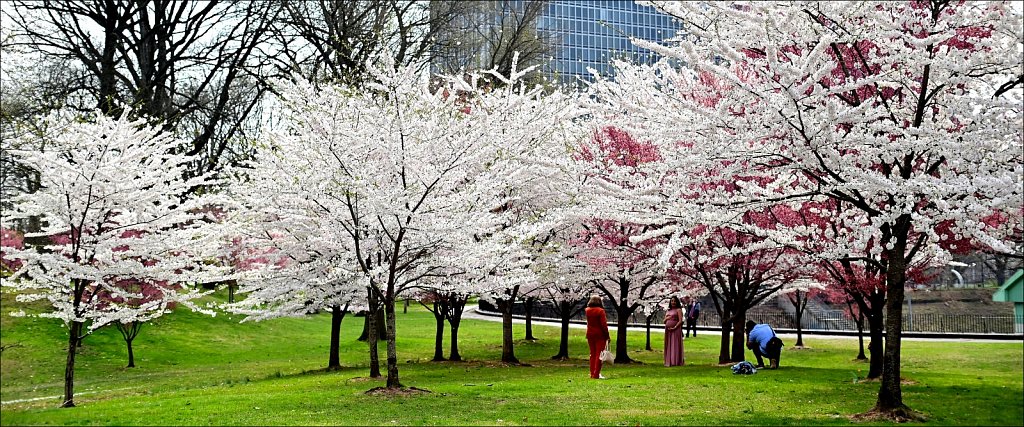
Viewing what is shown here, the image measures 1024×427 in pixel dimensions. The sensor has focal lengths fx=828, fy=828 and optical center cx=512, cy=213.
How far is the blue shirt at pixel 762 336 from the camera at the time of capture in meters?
15.9

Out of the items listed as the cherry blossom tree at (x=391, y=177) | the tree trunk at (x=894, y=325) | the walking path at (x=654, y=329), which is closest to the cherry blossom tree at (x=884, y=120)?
the tree trunk at (x=894, y=325)

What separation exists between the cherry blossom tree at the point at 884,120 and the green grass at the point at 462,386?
183cm

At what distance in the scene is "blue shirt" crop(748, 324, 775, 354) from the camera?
52.1 feet

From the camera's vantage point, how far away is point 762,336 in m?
16.1

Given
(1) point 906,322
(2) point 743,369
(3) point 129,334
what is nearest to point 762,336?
(2) point 743,369

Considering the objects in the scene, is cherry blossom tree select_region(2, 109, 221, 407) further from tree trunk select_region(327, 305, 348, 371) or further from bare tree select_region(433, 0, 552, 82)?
bare tree select_region(433, 0, 552, 82)

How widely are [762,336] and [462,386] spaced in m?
6.48

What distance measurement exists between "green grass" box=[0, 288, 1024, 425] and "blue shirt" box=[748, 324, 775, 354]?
28.1 inches

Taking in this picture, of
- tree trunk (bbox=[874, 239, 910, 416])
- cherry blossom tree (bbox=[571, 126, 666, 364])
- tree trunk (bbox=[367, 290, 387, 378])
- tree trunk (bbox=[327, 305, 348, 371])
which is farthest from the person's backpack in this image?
tree trunk (bbox=[327, 305, 348, 371])

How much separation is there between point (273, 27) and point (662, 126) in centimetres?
1879

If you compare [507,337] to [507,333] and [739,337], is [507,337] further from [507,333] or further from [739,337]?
[739,337]

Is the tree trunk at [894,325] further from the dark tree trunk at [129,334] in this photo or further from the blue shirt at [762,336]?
the dark tree trunk at [129,334]

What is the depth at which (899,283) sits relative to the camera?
9.62 m

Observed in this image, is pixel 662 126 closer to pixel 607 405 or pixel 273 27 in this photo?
pixel 607 405
